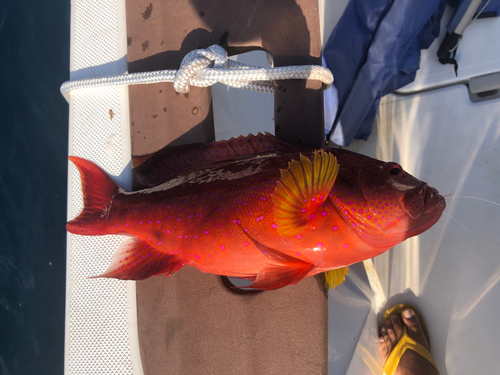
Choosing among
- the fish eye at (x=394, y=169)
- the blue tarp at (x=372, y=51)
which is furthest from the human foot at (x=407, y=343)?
the fish eye at (x=394, y=169)

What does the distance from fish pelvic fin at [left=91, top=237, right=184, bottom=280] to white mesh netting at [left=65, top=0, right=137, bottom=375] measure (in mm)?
216

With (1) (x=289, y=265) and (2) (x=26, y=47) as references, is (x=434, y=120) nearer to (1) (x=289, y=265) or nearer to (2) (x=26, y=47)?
(1) (x=289, y=265)

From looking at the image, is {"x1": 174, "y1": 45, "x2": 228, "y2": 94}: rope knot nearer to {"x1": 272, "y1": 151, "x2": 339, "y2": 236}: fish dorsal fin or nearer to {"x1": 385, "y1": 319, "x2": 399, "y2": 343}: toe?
{"x1": 272, "y1": 151, "x2": 339, "y2": 236}: fish dorsal fin

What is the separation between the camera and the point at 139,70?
1.62 meters

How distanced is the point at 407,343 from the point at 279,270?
6.24 ft

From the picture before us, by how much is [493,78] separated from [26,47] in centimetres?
426

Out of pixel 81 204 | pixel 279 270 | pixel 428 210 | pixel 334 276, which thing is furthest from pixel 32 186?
pixel 428 210

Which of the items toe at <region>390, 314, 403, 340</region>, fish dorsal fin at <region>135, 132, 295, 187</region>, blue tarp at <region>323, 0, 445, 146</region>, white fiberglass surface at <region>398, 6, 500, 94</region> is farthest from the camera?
toe at <region>390, 314, 403, 340</region>

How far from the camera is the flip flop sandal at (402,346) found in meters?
2.27

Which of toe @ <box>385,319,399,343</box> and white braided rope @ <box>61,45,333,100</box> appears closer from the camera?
white braided rope @ <box>61,45,333,100</box>

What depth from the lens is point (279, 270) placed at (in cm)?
113

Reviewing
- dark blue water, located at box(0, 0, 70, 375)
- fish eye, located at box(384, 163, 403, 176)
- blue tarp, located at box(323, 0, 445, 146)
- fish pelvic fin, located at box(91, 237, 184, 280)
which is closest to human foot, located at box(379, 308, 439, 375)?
blue tarp, located at box(323, 0, 445, 146)

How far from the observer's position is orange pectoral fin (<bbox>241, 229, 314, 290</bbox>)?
1106mm

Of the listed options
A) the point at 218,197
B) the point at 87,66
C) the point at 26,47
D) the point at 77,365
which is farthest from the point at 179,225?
the point at 26,47
